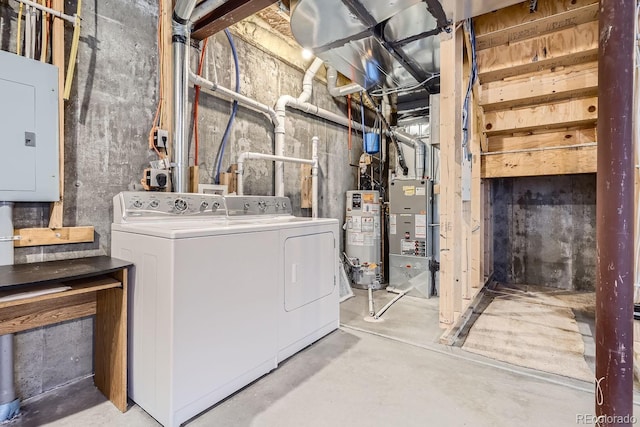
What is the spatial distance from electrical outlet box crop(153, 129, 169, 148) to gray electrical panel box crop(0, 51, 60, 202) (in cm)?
56

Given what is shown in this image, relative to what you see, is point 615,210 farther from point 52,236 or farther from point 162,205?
point 52,236

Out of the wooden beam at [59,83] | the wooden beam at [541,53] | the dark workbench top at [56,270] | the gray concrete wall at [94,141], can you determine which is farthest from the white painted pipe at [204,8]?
the wooden beam at [541,53]

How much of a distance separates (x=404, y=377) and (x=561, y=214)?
10.8 ft

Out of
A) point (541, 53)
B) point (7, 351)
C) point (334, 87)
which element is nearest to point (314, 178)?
point (334, 87)

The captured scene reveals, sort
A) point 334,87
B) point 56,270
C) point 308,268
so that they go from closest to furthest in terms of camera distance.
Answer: point 56,270 → point 308,268 → point 334,87

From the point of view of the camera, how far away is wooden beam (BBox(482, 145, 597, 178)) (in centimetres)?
293

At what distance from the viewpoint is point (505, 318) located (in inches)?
114

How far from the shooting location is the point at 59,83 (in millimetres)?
1826

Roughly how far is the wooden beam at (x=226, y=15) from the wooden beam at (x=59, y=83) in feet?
2.95

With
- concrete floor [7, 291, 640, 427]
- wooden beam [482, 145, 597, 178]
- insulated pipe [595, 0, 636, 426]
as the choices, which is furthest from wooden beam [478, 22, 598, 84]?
concrete floor [7, 291, 640, 427]

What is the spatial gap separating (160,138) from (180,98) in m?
0.38

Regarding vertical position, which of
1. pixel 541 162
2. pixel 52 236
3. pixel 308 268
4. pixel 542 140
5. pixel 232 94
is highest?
pixel 232 94

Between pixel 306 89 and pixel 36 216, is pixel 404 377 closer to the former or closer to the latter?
pixel 36 216

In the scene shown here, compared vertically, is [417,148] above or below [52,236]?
above
